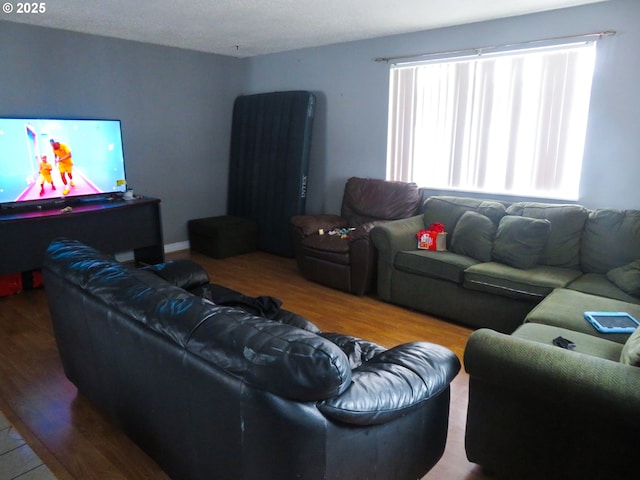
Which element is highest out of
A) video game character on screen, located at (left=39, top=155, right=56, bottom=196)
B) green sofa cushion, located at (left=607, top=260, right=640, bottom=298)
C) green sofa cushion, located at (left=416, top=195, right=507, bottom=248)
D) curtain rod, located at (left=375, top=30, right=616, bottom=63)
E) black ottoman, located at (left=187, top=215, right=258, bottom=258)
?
curtain rod, located at (left=375, top=30, right=616, bottom=63)

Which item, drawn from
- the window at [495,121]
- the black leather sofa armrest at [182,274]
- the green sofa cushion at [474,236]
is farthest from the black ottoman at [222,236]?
the green sofa cushion at [474,236]

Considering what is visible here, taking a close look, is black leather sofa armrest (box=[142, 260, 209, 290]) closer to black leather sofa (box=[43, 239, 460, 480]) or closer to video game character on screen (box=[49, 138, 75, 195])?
black leather sofa (box=[43, 239, 460, 480])

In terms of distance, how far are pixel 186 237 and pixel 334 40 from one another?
283 centimetres

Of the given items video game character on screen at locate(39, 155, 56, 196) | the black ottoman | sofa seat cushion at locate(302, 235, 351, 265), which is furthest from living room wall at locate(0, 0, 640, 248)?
sofa seat cushion at locate(302, 235, 351, 265)

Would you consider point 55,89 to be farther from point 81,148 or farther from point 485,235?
point 485,235

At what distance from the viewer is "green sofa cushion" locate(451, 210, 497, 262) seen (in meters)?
3.39

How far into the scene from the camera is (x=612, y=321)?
2.23 meters

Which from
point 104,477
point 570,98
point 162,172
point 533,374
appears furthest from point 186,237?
point 533,374

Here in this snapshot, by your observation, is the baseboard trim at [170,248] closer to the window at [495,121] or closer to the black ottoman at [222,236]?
the black ottoman at [222,236]

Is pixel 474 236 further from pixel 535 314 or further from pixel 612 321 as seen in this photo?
pixel 612 321

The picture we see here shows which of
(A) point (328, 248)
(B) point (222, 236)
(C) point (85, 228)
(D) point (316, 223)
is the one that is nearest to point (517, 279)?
(A) point (328, 248)

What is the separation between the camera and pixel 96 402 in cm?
210

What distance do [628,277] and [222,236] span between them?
3.72 meters

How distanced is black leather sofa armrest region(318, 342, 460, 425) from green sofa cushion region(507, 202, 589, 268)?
80.4 inches
